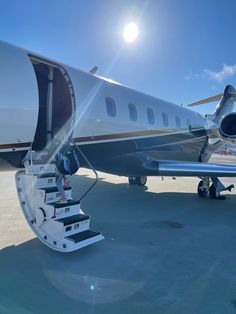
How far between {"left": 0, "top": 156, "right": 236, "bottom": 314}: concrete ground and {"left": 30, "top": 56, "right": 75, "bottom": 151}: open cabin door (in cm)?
195

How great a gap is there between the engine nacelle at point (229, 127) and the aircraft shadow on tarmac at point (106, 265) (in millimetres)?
3372

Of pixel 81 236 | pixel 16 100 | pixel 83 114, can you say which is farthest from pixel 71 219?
pixel 83 114

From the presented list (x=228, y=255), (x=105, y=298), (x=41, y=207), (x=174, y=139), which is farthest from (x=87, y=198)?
(x=105, y=298)

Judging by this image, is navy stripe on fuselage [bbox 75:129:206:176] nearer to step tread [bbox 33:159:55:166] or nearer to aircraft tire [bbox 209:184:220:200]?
step tread [bbox 33:159:55:166]

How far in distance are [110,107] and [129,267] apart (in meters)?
4.23

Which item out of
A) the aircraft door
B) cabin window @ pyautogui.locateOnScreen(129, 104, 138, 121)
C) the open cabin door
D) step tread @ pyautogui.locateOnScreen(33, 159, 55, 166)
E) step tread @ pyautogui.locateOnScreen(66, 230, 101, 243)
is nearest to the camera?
step tread @ pyautogui.locateOnScreen(66, 230, 101, 243)

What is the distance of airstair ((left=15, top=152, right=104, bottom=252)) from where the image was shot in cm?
472

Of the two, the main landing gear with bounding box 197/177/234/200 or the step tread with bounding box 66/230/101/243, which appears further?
the main landing gear with bounding box 197/177/234/200

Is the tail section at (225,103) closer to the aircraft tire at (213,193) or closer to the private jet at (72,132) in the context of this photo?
the private jet at (72,132)

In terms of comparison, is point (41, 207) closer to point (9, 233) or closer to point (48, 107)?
point (9, 233)

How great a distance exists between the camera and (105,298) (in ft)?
11.5

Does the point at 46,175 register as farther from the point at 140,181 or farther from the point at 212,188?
the point at 140,181

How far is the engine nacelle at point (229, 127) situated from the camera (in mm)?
10312

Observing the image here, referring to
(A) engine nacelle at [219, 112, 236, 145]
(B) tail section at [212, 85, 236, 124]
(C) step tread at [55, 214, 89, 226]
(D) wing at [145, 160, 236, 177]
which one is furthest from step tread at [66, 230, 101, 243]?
(B) tail section at [212, 85, 236, 124]
